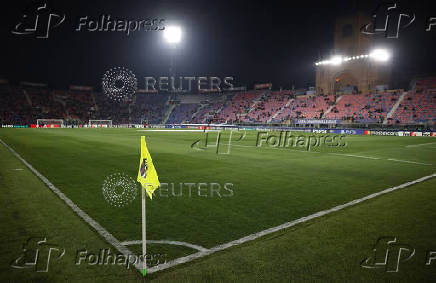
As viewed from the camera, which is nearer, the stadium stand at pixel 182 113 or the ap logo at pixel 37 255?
the ap logo at pixel 37 255

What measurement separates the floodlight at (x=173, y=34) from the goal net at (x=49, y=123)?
35296 mm

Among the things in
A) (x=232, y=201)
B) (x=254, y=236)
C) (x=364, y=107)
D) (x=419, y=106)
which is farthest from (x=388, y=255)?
(x=364, y=107)

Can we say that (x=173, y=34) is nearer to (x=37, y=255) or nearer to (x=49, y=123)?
(x=49, y=123)

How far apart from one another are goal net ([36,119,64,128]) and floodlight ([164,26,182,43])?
116 ft

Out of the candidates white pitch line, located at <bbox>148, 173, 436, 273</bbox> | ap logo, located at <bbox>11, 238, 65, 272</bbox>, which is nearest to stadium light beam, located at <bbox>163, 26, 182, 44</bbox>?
white pitch line, located at <bbox>148, 173, 436, 273</bbox>

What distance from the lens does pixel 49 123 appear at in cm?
6919

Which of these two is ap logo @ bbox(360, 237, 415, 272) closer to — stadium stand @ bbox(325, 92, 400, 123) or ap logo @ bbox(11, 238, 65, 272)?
ap logo @ bbox(11, 238, 65, 272)

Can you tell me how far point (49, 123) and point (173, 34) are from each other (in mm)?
39469

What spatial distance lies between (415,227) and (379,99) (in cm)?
5561

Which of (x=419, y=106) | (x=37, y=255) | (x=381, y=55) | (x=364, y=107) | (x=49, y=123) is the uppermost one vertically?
(x=381, y=55)

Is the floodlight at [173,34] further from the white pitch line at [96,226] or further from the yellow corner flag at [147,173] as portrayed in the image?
the yellow corner flag at [147,173]

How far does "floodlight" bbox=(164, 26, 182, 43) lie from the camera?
170 feet

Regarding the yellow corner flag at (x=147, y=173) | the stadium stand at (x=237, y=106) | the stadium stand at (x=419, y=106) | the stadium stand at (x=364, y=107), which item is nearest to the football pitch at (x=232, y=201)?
the yellow corner flag at (x=147, y=173)

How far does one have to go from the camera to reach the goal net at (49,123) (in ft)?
220
